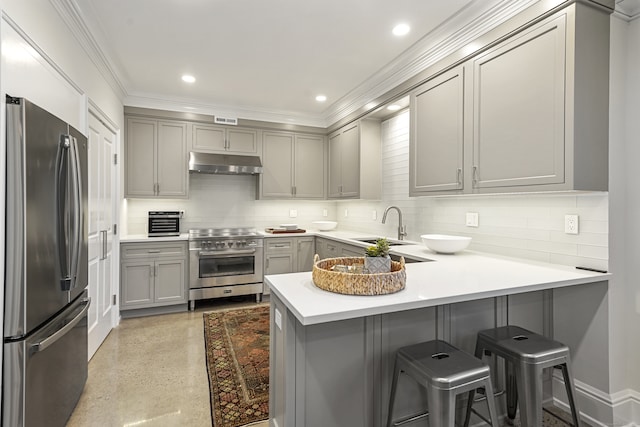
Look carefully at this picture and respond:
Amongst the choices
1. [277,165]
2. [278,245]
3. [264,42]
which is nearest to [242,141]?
[277,165]

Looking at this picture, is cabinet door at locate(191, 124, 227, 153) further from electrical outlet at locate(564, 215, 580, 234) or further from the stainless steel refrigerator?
electrical outlet at locate(564, 215, 580, 234)

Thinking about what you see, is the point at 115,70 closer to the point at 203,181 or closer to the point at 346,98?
the point at 203,181

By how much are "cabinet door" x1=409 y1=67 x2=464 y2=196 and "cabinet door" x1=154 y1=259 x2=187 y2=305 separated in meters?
2.77

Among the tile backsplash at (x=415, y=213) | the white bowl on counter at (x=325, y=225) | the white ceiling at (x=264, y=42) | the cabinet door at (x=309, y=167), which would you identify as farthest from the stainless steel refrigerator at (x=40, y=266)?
the white bowl on counter at (x=325, y=225)

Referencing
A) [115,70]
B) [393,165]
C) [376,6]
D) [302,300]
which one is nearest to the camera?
[302,300]

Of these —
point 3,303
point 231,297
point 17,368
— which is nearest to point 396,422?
point 17,368

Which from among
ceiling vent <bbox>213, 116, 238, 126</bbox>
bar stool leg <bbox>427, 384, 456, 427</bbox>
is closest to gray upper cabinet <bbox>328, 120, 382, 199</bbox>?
ceiling vent <bbox>213, 116, 238, 126</bbox>

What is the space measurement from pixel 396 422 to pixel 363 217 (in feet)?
10.0

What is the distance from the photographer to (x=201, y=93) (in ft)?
12.7

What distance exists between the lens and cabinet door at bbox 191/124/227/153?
13.8 feet

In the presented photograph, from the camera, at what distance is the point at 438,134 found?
2625 mm

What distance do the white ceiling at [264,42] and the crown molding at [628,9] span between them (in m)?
0.49

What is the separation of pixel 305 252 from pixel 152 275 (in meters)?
1.88

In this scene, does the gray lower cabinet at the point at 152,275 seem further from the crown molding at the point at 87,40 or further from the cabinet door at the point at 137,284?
the crown molding at the point at 87,40
